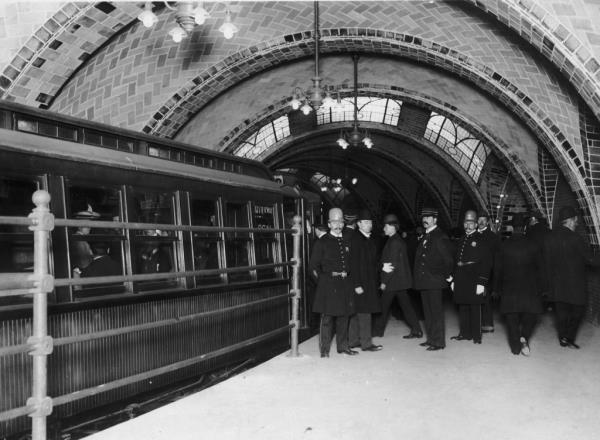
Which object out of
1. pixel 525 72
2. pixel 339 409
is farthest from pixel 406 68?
pixel 339 409

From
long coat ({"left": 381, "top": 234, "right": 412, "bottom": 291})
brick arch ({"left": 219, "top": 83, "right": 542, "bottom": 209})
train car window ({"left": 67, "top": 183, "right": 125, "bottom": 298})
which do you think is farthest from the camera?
brick arch ({"left": 219, "top": 83, "right": 542, "bottom": 209})

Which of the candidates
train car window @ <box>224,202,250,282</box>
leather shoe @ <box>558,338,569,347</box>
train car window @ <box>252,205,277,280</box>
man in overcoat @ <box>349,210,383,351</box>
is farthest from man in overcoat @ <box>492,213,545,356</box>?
train car window @ <box>224,202,250,282</box>

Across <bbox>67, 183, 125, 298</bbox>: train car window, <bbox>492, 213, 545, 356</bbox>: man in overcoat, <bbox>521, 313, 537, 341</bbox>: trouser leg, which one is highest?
<bbox>67, 183, 125, 298</bbox>: train car window

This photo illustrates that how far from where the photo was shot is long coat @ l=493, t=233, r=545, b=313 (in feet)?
21.7

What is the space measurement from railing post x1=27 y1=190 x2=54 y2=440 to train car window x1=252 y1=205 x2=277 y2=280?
401cm

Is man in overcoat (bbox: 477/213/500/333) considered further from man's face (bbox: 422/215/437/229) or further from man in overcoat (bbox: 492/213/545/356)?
man's face (bbox: 422/215/437/229)

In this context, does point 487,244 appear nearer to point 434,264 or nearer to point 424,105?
point 434,264

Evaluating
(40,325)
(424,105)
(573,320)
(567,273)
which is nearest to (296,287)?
(40,325)

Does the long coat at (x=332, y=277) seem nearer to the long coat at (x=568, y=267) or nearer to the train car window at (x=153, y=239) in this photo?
the train car window at (x=153, y=239)

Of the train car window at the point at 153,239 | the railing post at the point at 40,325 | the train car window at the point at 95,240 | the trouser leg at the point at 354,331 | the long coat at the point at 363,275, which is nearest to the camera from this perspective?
the railing post at the point at 40,325

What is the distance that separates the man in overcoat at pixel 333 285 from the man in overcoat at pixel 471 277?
1650mm

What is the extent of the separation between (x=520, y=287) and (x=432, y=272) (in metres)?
1.01

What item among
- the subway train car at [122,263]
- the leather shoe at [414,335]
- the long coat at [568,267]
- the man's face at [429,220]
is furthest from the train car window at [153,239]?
the long coat at [568,267]

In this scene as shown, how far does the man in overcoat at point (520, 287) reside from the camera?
661 cm
